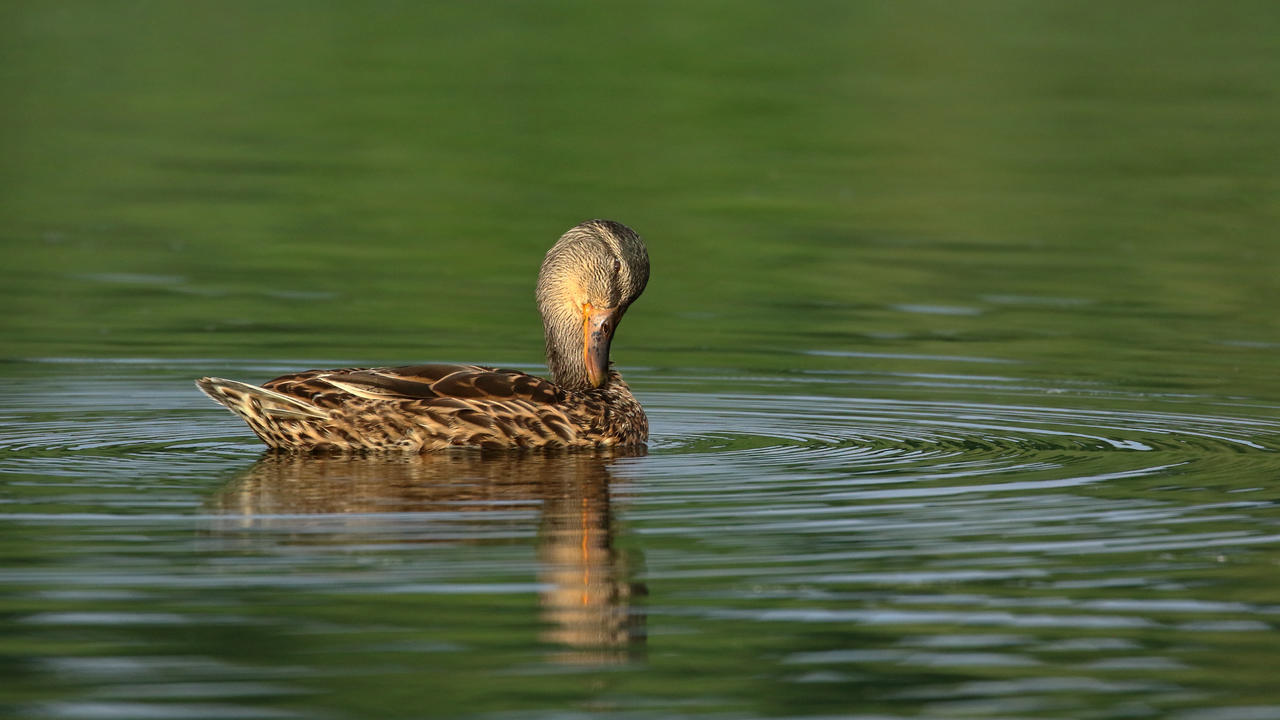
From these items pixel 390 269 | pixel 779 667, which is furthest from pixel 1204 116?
pixel 779 667

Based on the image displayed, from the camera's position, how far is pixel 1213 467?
1057cm

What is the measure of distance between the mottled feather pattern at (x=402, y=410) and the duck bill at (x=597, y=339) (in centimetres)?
66

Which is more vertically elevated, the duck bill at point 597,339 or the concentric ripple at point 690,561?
the duck bill at point 597,339

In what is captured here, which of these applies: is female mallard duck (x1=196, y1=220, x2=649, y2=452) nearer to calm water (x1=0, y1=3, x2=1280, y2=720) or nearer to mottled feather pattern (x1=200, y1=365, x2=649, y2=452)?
mottled feather pattern (x1=200, y1=365, x2=649, y2=452)

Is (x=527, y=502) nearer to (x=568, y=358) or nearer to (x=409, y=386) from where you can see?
(x=409, y=386)

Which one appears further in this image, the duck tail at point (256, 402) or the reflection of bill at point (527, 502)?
the duck tail at point (256, 402)

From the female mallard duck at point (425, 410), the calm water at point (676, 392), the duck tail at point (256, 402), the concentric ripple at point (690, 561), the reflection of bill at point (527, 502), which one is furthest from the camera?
the female mallard duck at point (425, 410)

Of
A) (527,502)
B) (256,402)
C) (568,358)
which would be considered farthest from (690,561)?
(568,358)

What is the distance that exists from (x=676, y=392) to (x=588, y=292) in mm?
1810

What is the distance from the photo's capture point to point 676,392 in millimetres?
13305

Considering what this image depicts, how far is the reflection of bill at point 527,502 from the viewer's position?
7.63 m

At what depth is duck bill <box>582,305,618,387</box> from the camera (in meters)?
11.6

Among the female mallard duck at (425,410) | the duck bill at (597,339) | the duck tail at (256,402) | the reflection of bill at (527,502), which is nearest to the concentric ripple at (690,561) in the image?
the reflection of bill at (527,502)

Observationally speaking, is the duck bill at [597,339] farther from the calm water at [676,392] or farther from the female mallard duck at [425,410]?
the calm water at [676,392]
